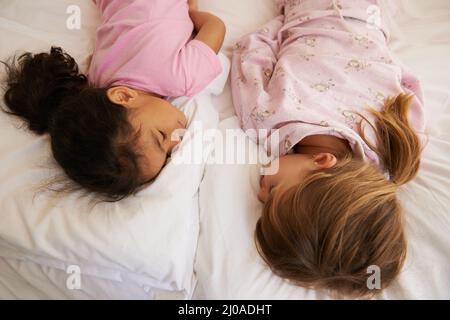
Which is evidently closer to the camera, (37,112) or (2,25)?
(37,112)

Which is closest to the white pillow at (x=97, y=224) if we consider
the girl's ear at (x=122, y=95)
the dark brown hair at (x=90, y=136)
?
the dark brown hair at (x=90, y=136)

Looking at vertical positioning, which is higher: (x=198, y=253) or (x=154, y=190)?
(x=154, y=190)

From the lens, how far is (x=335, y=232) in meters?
0.60

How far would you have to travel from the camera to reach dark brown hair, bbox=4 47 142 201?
66cm

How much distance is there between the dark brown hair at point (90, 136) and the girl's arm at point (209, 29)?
30 centimetres

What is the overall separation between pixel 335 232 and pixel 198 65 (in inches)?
19.3

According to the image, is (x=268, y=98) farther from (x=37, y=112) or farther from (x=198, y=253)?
(x=37, y=112)

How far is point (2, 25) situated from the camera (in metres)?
0.91

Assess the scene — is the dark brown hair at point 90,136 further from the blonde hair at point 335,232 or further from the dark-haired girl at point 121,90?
the blonde hair at point 335,232

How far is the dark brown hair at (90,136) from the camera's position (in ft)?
2.15

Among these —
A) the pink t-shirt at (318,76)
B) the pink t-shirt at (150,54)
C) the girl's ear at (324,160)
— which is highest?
the pink t-shirt at (150,54)

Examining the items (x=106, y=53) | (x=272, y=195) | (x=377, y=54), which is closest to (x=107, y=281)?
(x=272, y=195)

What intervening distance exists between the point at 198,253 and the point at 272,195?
0.18m
